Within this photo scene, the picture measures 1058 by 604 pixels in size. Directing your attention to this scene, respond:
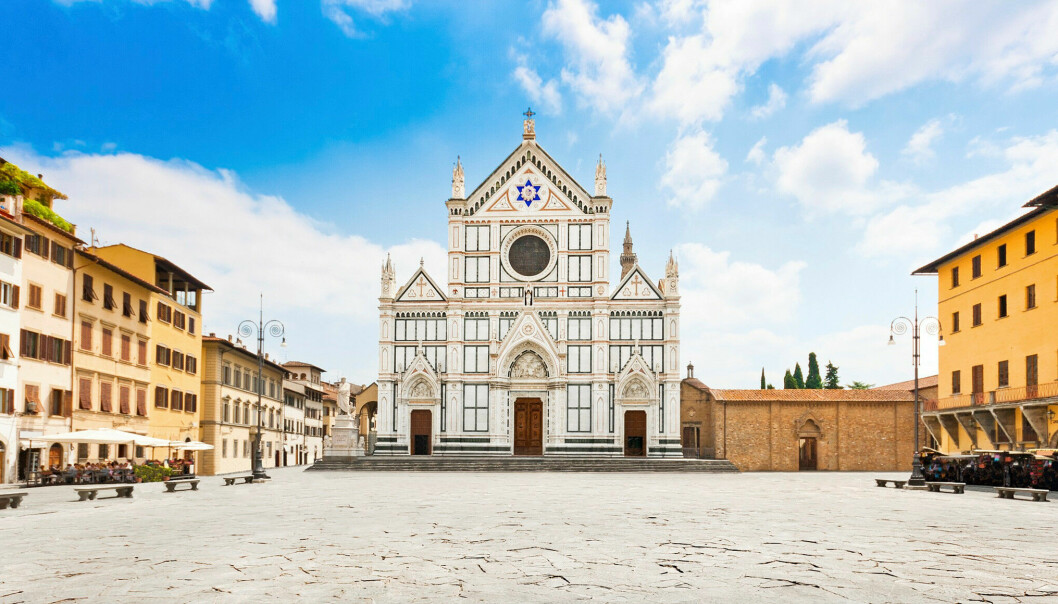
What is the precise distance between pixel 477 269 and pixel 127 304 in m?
21.0

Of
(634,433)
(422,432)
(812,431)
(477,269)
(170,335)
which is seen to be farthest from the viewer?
(477,269)

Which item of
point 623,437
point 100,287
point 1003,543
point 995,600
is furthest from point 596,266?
point 995,600

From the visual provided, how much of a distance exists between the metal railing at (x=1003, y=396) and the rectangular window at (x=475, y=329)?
82.0 feet

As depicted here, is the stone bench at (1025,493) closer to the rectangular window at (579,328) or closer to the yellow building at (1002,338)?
the yellow building at (1002,338)

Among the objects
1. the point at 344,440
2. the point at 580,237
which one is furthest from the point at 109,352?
the point at 580,237

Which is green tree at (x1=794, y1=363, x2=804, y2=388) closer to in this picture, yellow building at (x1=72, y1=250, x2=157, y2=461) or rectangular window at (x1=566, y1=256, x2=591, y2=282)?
rectangular window at (x1=566, y1=256, x2=591, y2=282)

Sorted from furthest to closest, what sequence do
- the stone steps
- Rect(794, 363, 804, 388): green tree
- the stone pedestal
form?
Rect(794, 363, 804, 388): green tree
the stone pedestal
the stone steps

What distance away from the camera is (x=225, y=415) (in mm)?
51938

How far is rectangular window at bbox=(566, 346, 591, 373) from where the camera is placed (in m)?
52.8

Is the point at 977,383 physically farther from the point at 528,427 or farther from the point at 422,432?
the point at 422,432

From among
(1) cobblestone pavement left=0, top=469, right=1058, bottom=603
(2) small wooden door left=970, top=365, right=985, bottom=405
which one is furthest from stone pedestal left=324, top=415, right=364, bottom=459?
(2) small wooden door left=970, top=365, right=985, bottom=405

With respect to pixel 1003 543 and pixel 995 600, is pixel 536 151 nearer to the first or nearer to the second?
pixel 1003 543

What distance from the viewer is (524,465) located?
48.2 metres

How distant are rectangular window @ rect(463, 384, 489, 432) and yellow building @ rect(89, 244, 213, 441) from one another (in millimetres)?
14946
